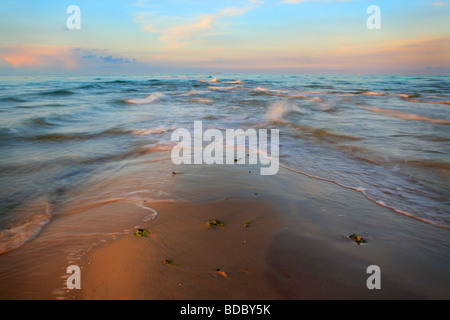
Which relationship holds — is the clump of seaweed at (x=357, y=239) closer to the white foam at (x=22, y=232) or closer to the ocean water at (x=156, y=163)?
the ocean water at (x=156, y=163)

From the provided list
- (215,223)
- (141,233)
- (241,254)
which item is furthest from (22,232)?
(241,254)

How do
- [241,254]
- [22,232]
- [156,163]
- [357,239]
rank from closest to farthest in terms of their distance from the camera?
1. [241,254]
2. [357,239]
3. [22,232]
4. [156,163]

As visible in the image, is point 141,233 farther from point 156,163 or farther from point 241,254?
point 156,163

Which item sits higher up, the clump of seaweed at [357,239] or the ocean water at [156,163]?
the ocean water at [156,163]

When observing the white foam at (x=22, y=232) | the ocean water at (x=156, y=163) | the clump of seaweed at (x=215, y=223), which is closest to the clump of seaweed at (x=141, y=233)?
the clump of seaweed at (x=215, y=223)

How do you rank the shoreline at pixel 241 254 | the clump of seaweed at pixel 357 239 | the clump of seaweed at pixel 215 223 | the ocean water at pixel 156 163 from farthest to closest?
the ocean water at pixel 156 163
the clump of seaweed at pixel 215 223
the clump of seaweed at pixel 357 239
the shoreline at pixel 241 254

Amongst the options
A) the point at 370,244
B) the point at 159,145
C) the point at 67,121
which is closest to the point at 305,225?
the point at 370,244

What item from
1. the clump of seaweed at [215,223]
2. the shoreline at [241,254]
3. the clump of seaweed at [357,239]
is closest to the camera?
the shoreline at [241,254]

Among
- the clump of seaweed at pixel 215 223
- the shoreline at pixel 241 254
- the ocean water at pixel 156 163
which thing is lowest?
the shoreline at pixel 241 254

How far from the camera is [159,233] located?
2.46 m

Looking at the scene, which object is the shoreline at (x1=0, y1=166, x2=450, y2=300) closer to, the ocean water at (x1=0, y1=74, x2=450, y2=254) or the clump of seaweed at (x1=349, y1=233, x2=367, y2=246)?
the clump of seaweed at (x1=349, y1=233, x2=367, y2=246)

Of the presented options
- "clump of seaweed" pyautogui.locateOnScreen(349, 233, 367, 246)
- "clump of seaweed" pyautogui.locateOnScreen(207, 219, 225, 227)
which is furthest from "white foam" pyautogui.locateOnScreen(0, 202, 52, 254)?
"clump of seaweed" pyautogui.locateOnScreen(349, 233, 367, 246)

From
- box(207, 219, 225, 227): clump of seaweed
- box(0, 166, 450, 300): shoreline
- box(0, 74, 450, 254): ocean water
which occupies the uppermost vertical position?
box(0, 74, 450, 254): ocean water
